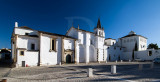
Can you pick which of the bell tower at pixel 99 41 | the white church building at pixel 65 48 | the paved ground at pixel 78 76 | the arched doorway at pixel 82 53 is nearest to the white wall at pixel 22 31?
the white church building at pixel 65 48

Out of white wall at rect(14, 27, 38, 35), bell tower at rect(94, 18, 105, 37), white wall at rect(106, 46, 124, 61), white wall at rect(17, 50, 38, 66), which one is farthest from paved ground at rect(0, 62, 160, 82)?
white wall at rect(106, 46, 124, 61)

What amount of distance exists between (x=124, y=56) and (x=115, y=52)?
19.5 feet

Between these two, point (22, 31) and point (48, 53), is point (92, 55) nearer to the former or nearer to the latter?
point (48, 53)

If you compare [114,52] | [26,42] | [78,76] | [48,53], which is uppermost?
[26,42]

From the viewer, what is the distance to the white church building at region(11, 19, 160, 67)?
701 inches

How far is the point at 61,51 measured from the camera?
71.7 ft

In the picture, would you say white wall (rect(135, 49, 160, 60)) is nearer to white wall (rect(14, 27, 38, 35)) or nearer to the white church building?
the white church building

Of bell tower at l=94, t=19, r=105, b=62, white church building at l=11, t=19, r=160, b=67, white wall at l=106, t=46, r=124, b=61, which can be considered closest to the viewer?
white church building at l=11, t=19, r=160, b=67

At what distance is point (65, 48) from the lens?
2317cm

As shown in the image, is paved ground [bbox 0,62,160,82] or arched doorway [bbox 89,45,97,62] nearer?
paved ground [bbox 0,62,160,82]

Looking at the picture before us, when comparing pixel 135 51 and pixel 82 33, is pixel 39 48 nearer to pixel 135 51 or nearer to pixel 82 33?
pixel 82 33

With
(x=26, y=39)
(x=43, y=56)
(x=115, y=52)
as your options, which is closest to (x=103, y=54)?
(x=115, y=52)

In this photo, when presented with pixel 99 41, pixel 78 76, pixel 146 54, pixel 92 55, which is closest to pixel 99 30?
pixel 99 41

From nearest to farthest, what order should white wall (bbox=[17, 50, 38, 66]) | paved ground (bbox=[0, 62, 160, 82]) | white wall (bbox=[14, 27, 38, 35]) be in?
paved ground (bbox=[0, 62, 160, 82]) → white wall (bbox=[17, 50, 38, 66]) → white wall (bbox=[14, 27, 38, 35])
